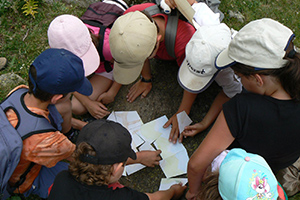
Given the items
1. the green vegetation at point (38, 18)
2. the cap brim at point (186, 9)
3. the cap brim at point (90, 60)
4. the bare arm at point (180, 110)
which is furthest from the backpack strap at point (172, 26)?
the green vegetation at point (38, 18)

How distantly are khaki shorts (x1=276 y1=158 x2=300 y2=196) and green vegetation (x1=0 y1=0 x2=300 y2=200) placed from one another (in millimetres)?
1556

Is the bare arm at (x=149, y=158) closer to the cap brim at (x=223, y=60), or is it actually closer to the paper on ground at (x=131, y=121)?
the paper on ground at (x=131, y=121)

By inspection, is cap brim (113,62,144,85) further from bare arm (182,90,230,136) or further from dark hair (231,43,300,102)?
dark hair (231,43,300,102)

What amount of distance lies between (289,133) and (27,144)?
159 centimetres

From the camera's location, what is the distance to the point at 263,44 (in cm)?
140

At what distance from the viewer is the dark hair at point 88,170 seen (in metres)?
1.43

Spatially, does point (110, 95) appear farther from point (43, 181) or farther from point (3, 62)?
point (3, 62)

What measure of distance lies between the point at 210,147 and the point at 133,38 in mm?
935

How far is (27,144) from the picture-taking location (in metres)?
1.61

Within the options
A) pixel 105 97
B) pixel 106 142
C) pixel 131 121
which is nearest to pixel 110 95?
pixel 105 97

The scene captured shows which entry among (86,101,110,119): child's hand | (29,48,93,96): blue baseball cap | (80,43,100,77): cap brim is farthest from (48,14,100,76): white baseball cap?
(86,101,110,119): child's hand

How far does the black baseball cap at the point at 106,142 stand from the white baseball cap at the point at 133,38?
654 mm

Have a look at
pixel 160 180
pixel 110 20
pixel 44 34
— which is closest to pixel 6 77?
pixel 44 34

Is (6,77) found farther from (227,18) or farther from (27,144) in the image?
(227,18)
